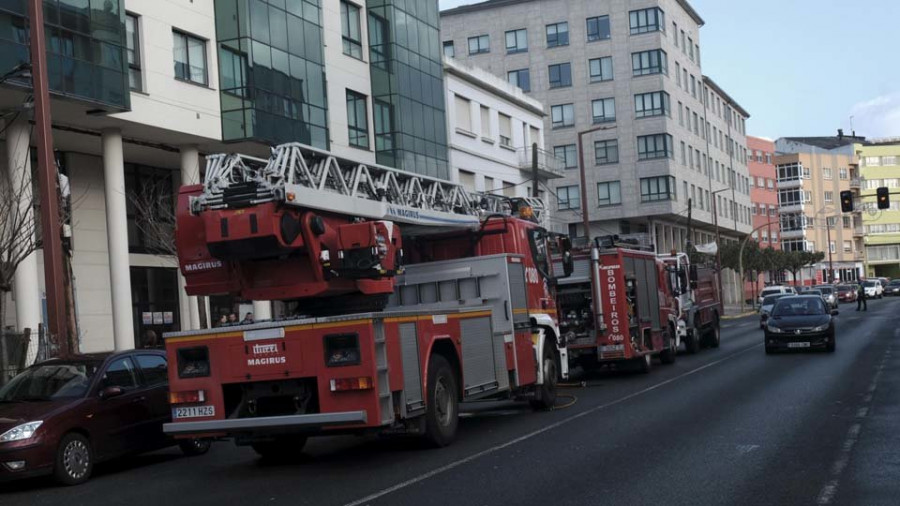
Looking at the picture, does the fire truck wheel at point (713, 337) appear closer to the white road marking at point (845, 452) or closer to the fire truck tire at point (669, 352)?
the fire truck tire at point (669, 352)

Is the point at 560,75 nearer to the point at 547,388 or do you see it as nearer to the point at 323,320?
the point at 547,388

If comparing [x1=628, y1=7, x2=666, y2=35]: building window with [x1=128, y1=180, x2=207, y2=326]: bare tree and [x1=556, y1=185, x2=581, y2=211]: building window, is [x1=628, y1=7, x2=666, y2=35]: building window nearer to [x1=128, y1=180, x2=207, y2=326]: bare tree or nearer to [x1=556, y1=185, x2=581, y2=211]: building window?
[x1=556, y1=185, x2=581, y2=211]: building window

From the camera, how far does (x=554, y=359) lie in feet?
53.9

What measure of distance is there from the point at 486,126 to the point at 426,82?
797 centimetres

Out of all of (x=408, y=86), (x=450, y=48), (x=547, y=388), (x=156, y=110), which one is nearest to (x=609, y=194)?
(x=450, y=48)

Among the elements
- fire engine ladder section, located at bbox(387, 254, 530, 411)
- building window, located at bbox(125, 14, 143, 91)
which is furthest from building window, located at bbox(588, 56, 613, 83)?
fire engine ladder section, located at bbox(387, 254, 530, 411)

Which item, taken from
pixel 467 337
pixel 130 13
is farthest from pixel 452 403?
pixel 130 13

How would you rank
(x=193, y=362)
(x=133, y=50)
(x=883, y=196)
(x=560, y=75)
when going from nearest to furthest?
1. (x=193, y=362)
2. (x=133, y=50)
3. (x=883, y=196)
4. (x=560, y=75)

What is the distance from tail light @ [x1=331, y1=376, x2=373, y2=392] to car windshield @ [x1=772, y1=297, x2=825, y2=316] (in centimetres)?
1875

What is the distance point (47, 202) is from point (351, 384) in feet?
23.1

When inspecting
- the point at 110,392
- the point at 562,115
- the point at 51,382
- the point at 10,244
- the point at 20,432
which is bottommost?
the point at 20,432

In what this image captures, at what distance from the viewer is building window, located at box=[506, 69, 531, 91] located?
236 feet

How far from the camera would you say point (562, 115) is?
71500mm

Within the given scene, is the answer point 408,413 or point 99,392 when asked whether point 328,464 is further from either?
point 99,392
